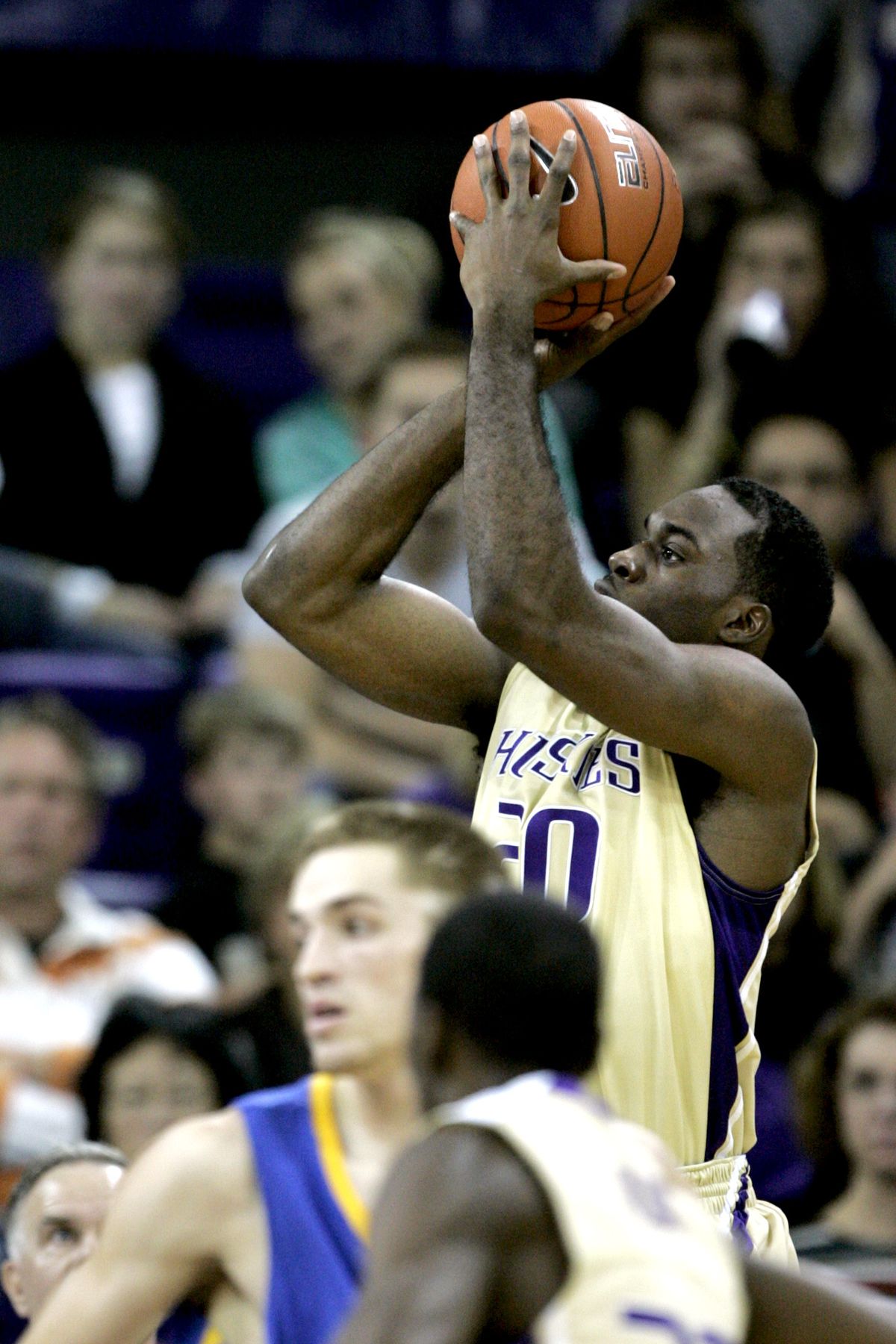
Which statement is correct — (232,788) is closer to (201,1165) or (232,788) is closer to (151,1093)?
(151,1093)

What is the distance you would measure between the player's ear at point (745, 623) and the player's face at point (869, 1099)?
2020 mm

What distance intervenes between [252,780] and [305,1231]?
4.18 m

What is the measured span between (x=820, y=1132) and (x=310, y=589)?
2394 millimetres

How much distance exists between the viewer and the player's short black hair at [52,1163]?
443 cm

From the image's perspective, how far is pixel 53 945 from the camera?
675 cm

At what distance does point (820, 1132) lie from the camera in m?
5.81

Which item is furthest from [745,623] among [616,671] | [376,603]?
[376,603]

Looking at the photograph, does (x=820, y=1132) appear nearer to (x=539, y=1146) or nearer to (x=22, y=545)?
(x=539, y=1146)

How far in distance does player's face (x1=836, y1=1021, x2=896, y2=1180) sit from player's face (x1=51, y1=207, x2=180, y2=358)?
4247mm

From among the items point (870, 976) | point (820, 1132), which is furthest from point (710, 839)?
point (870, 976)

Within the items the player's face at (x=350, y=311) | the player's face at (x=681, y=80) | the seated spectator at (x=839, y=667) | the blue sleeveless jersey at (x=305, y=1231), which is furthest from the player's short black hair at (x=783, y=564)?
the player's face at (x=681, y=80)

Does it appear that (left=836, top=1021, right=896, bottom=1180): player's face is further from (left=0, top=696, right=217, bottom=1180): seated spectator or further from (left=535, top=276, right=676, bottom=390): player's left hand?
(left=535, top=276, right=676, bottom=390): player's left hand

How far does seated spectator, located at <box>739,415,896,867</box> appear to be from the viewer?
24.2ft

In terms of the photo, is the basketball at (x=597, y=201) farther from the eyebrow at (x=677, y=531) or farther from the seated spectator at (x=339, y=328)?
the seated spectator at (x=339, y=328)
